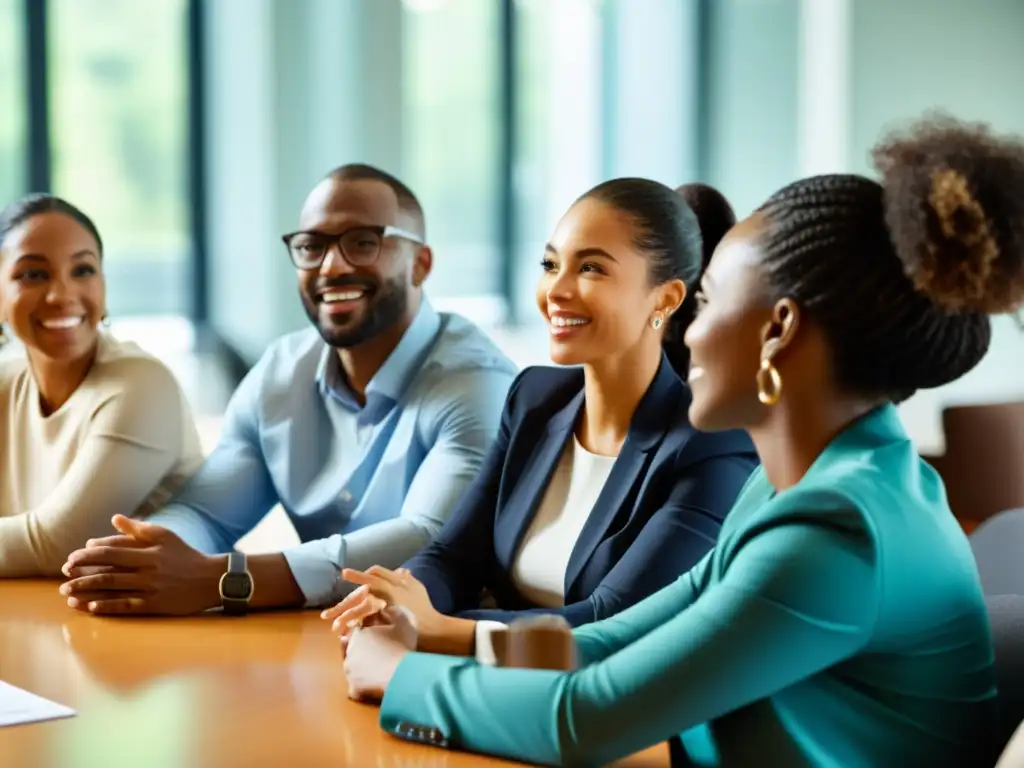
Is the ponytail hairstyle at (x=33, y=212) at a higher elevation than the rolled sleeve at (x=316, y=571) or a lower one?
higher

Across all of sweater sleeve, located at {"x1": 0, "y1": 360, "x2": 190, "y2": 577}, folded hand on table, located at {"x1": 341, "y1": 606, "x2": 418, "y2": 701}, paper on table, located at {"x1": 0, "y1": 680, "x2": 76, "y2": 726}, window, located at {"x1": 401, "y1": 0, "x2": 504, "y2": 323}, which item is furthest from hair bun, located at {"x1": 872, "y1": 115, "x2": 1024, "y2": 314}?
window, located at {"x1": 401, "y1": 0, "x2": 504, "y2": 323}

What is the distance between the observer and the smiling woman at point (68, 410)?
266 centimetres

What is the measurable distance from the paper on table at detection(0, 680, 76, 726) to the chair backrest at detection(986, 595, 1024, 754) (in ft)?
3.46

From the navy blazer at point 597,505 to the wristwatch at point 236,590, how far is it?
0.26 metres

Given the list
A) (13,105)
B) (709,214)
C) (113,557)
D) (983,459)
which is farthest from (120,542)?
(13,105)

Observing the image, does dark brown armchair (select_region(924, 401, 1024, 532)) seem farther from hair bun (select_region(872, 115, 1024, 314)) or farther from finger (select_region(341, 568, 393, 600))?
hair bun (select_region(872, 115, 1024, 314))

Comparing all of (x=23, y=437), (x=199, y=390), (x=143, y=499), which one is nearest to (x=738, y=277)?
(x=143, y=499)

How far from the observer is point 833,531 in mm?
1323

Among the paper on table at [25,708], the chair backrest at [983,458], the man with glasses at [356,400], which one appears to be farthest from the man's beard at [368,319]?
the chair backrest at [983,458]

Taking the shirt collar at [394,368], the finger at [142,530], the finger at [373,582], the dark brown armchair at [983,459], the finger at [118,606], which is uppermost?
the shirt collar at [394,368]

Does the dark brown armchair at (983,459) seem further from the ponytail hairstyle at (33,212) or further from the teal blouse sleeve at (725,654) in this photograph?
the teal blouse sleeve at (725,654)

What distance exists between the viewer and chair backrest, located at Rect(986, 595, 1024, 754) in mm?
1540

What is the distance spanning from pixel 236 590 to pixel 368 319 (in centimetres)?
72

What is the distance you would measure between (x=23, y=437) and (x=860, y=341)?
77.1 inches
